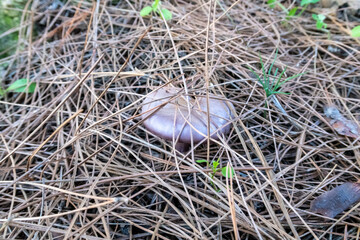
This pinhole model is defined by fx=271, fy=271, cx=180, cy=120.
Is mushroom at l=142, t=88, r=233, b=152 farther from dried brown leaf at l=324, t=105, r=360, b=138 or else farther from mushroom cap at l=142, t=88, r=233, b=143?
dried brown leaf at l=324, t=105, r=360, b=138

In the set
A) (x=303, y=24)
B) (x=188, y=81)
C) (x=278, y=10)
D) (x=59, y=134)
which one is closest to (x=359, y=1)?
(x=303, y=24)

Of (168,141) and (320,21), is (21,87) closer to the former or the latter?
(168,141)

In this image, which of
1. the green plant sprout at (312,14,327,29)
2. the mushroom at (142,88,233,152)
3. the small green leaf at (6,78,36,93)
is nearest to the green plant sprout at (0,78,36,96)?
the small green leaf at (6,78,36,93)

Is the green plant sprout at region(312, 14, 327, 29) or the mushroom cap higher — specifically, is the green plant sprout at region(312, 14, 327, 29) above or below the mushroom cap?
above

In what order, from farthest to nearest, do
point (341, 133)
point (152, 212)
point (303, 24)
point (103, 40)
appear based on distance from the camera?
1. point (303, 24)
2. point (103, 40)
3. point (341, 133)
4. point (152, 212)

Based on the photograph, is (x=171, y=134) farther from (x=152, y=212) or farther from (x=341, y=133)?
(x=341, y=133)

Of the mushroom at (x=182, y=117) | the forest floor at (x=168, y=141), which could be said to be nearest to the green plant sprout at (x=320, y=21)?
the forest floor at (x=168, y=141)

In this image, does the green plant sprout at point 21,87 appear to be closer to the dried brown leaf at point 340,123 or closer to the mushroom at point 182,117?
the mushroom at point 182,117
